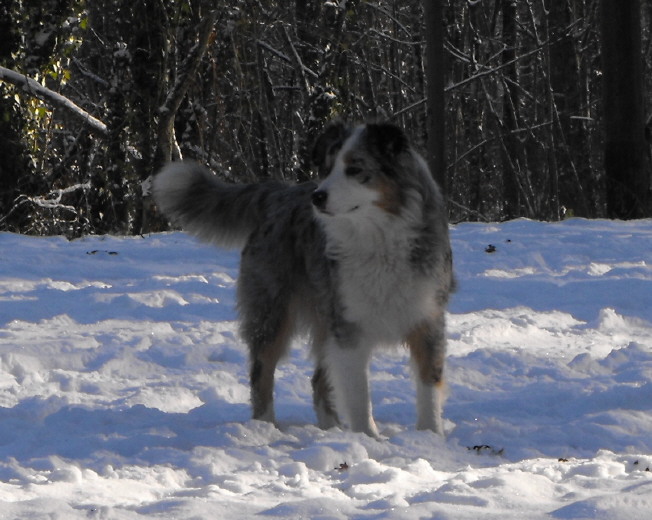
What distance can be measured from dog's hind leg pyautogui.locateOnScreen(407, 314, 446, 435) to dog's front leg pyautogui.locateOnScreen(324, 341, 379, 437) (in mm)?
276

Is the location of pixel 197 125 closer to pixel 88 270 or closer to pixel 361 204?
pixel 88 270

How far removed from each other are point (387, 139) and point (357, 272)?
0.75m

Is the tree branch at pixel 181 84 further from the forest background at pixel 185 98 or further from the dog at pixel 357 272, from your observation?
the dog at pixel 357 272

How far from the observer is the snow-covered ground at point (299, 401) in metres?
3.83

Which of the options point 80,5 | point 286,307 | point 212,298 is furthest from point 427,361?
point 80,5

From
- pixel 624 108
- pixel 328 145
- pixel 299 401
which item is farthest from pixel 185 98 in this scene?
pixel 328 145

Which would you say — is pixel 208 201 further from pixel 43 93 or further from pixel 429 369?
pixel 43 93

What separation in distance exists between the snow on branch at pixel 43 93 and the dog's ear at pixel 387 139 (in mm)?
9847

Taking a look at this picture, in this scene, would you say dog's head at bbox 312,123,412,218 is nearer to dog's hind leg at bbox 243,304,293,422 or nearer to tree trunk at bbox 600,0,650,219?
dog's hind leg at bbox 243,304,293,422

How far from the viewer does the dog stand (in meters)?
5.32

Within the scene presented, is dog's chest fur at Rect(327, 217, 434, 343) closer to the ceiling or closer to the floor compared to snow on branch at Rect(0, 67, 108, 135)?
closer to the floor

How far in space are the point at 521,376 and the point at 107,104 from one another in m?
10.0

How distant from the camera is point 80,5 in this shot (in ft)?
44.0

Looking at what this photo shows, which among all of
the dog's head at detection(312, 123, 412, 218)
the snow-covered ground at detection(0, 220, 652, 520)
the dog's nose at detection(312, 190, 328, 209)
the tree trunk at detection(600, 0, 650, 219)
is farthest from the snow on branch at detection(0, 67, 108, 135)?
the dog's nose at detection(312, 190, 328, 209)
